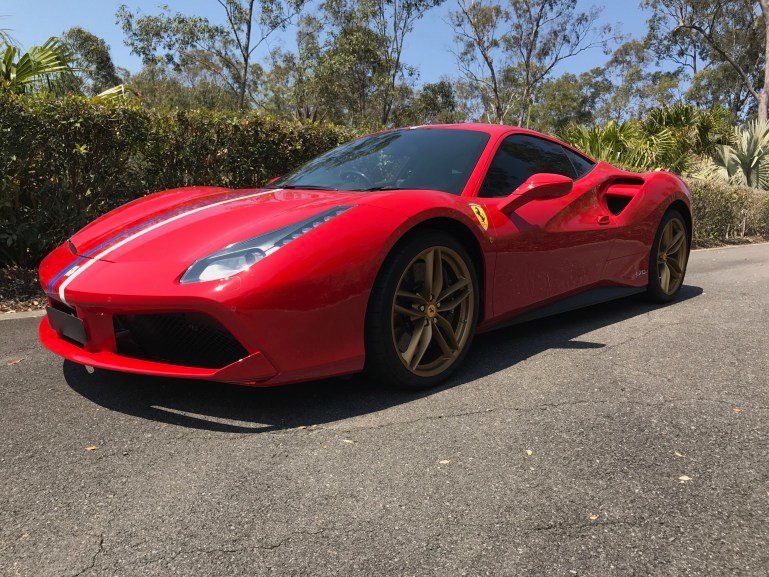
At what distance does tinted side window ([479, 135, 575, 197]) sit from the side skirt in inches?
26.3

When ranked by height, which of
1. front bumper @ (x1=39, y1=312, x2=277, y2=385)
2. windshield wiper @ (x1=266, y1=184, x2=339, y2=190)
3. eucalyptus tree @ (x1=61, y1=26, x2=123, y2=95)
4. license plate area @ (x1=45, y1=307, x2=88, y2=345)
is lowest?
front bumper @ (x1=39, y1=312, x2=277, y2=385)

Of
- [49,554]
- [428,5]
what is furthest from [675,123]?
[49,554]

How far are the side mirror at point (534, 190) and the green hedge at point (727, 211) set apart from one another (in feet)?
31.6

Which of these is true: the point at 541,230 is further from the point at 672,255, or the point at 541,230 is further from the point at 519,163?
the point at 672,255

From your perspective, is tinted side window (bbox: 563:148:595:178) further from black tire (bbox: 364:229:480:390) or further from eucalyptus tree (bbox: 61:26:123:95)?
eucalyptus tree (bbox: 61:26:123:95)

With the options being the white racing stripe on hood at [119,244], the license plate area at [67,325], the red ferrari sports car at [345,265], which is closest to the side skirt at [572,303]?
the red ferrari sports car at [345,265]

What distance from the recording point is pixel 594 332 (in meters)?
3.84

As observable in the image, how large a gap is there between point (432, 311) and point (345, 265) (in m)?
0.55

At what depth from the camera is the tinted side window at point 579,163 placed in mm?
4016

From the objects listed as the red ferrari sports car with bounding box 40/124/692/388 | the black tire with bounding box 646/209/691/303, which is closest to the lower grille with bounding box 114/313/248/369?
the red ferrari sports car with bounding box 40/124/692/388

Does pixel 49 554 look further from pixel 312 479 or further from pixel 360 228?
pixel 360 228

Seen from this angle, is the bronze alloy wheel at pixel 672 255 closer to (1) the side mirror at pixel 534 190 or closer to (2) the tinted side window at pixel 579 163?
(2) the tinted side window at pixel 579 163

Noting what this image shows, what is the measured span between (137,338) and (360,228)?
0.95 metres

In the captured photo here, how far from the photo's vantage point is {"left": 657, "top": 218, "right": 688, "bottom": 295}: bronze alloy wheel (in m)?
4.57
